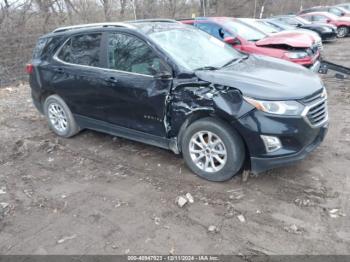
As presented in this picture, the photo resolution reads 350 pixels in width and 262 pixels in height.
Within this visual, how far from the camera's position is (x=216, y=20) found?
8.84 meters

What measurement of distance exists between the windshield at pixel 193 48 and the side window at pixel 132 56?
0.18m

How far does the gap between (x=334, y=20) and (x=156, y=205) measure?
61.4ft

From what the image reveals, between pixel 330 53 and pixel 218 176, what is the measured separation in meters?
11.9

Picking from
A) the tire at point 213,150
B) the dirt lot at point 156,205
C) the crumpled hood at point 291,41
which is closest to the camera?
the dirt lot at point 156,205

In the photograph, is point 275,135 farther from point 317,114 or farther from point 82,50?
point 82,50

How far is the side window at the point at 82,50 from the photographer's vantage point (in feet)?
15.8

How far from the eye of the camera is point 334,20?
18.6m

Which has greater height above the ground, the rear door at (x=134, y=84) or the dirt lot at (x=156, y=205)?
the rear door at (x=134, y=84)

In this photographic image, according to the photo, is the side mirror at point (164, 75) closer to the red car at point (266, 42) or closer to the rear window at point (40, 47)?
the rear window at point (40, 47)

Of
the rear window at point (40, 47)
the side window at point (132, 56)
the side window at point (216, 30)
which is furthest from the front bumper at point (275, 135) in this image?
the side window at point (216, 30)

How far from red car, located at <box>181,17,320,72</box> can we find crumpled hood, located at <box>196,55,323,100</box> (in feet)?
10.1

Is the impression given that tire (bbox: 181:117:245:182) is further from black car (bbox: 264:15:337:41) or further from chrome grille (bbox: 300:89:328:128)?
black car (bbox: 264:15:337:41)

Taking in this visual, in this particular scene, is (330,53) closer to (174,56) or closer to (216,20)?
(216,20)

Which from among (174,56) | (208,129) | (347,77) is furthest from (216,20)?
(208,129)
